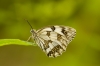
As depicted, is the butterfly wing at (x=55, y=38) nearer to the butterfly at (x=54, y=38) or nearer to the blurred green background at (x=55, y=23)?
the butterfly at (x=54, y=38)

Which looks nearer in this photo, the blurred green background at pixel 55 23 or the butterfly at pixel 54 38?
the butterfly at pixel 54 38

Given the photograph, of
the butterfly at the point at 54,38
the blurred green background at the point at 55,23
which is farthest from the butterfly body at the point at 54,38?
the blurred green background at the point at 55,23

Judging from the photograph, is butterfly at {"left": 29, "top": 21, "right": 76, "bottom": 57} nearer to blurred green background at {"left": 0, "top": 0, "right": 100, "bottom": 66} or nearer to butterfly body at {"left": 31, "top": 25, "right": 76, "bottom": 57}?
butterfly body at {"left": 31, "top": 25, "right": 76, "bottom": 57}

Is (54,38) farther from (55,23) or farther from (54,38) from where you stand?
(55,23)

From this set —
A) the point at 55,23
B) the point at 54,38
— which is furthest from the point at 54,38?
the point at 55,23

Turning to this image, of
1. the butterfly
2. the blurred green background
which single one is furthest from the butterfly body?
the blurred green background

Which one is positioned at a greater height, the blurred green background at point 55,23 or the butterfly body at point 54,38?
the blurred green background at point 55,23

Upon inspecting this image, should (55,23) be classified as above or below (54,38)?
above
